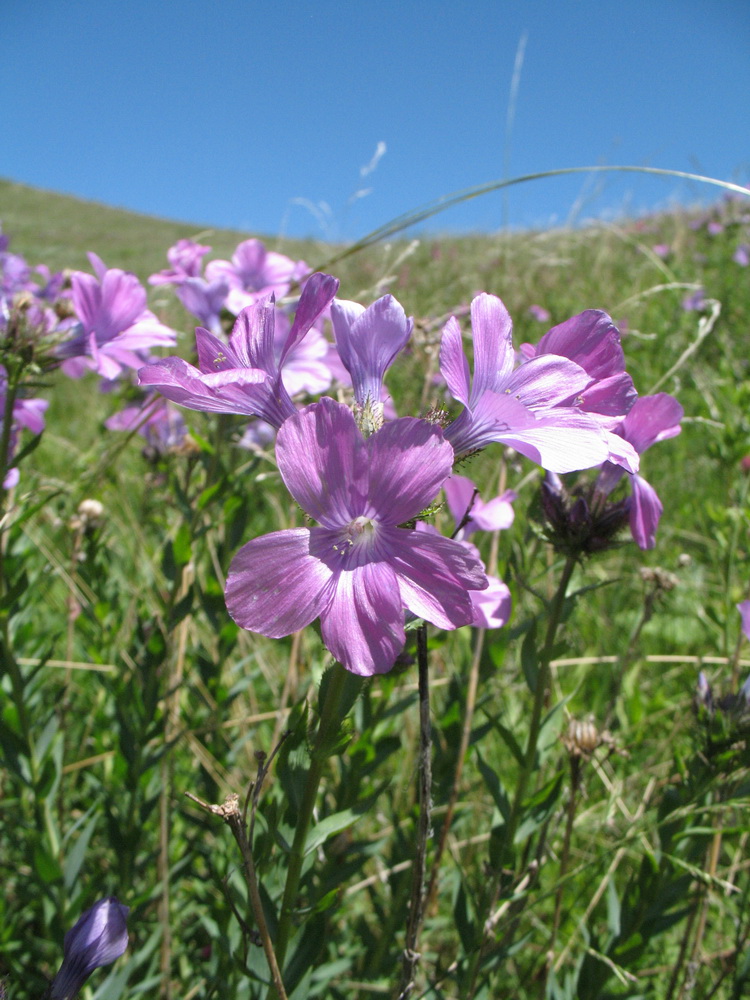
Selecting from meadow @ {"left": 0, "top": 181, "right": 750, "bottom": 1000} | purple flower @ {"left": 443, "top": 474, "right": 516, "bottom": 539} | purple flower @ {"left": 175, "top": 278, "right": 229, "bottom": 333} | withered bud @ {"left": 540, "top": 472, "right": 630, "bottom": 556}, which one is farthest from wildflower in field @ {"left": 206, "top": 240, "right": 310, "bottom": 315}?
withered bud @ {"left": 540, "top": 472, "right": 630, "bottom": 556}

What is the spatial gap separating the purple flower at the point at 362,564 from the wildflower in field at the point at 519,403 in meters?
0.11

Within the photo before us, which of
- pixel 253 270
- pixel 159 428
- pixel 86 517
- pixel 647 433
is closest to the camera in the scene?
pixel 647 433

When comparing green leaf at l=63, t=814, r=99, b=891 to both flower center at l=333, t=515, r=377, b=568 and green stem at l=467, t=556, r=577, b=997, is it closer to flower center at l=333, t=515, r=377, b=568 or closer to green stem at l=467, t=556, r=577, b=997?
green stem at l=467, t=556, r=577, b=997

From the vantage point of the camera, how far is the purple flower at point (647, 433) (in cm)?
100

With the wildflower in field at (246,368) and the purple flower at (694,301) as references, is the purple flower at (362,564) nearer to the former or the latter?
the wildflower in field at (246,368)

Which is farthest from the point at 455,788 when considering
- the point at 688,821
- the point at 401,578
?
the point at 401,578

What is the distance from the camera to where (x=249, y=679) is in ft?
6.06

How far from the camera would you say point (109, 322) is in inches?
57.9

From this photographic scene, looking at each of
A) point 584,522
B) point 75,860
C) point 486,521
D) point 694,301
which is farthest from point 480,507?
point 694,301

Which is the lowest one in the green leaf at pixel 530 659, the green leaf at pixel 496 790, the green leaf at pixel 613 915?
the green leaf at pixel 613 915

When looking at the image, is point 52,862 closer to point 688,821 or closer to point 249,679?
point 249,679

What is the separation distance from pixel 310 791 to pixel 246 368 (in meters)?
0.53

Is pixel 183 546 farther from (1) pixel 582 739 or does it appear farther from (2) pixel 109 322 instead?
(1) pixel 582 739

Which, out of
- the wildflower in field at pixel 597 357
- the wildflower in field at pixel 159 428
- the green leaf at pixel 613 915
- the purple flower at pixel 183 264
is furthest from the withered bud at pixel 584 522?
the wildflower in field at pixel 159 428
